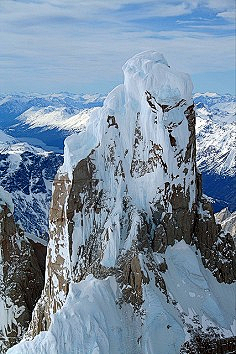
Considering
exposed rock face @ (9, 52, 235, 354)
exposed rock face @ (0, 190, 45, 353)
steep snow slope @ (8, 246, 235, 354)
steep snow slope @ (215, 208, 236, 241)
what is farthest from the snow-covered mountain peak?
steep snow slope @ (215, 208, 236, 241)

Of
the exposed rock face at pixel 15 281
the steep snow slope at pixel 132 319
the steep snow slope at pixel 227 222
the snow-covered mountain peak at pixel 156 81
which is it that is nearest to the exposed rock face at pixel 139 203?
the snow-covered mountain peak at pixel 156 81

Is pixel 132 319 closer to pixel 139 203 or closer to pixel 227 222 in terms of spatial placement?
pixel 139 203

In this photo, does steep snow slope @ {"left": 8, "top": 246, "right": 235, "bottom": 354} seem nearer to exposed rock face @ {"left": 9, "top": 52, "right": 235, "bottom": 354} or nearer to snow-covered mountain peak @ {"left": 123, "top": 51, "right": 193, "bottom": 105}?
exposed rock face @ {"left": 9, "top": 52, "right": 235, "bottom": 354}

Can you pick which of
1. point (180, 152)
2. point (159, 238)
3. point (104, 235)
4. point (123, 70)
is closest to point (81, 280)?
point (104, 235)

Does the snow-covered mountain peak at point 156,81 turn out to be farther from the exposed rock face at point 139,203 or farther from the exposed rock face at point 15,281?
the exposed rock face at point 15,281

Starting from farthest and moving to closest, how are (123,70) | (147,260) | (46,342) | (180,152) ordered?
(123,70) < (180,152) < (147,260) < (46,342)

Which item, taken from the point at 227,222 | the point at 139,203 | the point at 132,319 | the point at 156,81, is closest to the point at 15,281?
the point at 139,203

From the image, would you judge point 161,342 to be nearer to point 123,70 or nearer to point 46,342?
point 46,342
